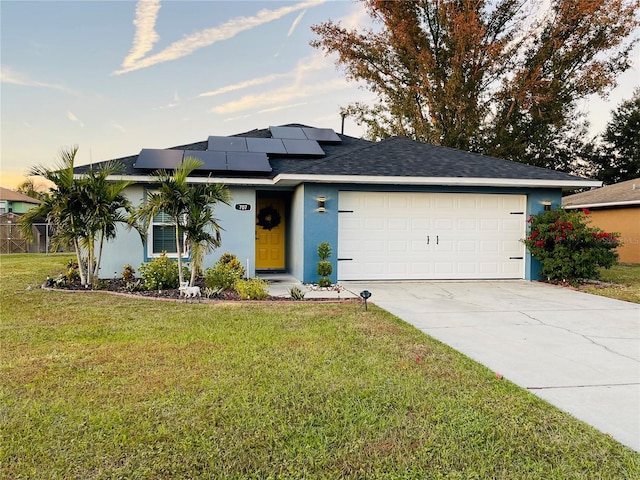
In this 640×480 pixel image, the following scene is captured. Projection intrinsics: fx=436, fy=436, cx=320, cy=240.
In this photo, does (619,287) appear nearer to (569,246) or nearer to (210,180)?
(569,246)

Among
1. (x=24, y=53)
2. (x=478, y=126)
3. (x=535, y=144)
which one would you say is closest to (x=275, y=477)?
(x=24, y=53)

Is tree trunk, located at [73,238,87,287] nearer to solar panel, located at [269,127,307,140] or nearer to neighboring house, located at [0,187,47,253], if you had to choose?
solar panel, located at [269,127,307,140]

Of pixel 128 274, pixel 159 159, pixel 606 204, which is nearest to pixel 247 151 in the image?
pixel 159 159

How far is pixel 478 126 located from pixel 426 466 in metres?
21.6

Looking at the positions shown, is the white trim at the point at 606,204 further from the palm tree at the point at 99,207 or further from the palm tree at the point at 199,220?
the palm tree at the point at 99,207

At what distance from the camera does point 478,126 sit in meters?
21.5

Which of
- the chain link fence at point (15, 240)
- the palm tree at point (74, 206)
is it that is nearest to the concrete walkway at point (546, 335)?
the palm tree at point (74, 206)

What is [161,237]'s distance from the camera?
10203 millimetres

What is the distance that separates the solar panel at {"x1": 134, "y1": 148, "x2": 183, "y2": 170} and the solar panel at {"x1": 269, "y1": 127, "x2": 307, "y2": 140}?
3220 millimetres

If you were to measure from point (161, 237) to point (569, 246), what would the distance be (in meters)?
9.23

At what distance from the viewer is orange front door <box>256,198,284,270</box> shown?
12.2 meters

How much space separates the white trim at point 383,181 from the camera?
29.9 feet

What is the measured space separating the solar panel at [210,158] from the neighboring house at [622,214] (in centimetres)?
1244

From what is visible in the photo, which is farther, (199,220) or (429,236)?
(429,236)
